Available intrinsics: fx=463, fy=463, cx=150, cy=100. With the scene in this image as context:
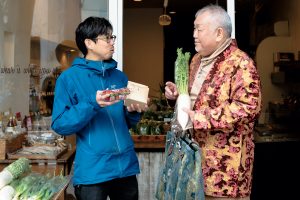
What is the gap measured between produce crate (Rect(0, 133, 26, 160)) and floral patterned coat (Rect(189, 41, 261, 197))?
5.55ft

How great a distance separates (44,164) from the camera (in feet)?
11.3

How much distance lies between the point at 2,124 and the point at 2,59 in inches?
33.3

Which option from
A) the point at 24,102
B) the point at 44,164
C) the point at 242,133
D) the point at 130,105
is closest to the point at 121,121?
the point at 130,105

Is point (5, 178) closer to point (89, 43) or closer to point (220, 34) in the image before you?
point (89, 43)

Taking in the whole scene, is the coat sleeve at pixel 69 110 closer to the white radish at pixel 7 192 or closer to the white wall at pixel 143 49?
the white radish at pixel 7 192

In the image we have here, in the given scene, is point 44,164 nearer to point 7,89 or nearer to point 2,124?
point 2,124

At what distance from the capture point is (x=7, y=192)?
7.41 ft

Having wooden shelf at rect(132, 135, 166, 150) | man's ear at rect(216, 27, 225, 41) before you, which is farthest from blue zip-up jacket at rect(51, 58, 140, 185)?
wooden shelf at rect(132, 135, 166, 150)

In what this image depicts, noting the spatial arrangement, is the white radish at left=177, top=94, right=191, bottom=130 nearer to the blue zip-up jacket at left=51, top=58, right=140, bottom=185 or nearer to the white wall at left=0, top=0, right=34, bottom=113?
the blue zip-up jacket at left=51, top=58, right=140, bottom=185

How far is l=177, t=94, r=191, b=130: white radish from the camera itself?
91.7 inches

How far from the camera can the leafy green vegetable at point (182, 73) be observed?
8.02 ft

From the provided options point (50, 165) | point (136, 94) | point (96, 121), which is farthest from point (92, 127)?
point (50, 165)

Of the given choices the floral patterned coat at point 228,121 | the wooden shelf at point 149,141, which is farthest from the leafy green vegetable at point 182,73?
the wooden shelf at point 149,141

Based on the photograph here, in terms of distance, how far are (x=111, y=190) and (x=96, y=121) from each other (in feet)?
1.36
